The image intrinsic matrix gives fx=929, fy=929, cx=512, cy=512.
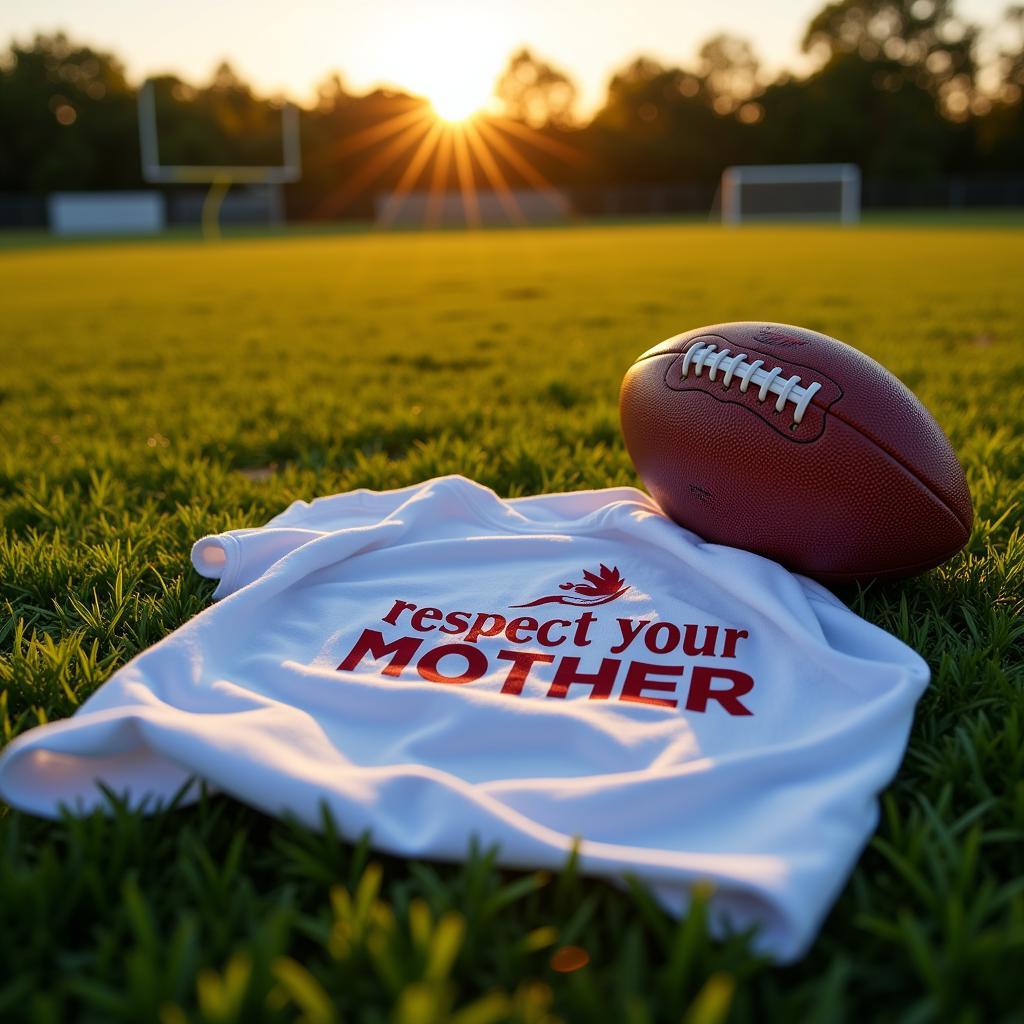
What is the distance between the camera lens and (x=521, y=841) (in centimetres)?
105

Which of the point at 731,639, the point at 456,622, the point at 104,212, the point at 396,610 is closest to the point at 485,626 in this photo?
the point at 456,622

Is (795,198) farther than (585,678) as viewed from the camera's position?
Yes

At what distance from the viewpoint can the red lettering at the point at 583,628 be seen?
1534 mm

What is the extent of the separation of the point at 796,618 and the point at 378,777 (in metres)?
0.73

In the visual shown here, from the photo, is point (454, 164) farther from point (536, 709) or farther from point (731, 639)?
point (536, 709)

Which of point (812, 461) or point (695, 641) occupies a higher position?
point (812, 461)

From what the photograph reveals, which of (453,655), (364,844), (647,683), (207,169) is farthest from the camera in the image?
(207,169)

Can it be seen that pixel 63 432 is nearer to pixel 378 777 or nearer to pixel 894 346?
pixel 378 777

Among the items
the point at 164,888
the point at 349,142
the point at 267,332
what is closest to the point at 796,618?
the point at 164,888

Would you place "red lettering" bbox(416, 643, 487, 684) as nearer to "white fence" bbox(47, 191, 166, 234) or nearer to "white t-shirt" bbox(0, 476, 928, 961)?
"white t-shirt" bbox(0, 476, 928, 961)

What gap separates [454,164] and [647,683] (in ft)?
153

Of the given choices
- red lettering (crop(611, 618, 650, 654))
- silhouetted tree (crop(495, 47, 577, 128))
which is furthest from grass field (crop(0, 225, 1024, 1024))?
silhouetted tree (crop(495, 47, 577, 128))

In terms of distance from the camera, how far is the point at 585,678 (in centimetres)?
143

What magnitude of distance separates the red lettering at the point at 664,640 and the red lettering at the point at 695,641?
0.05 ft
